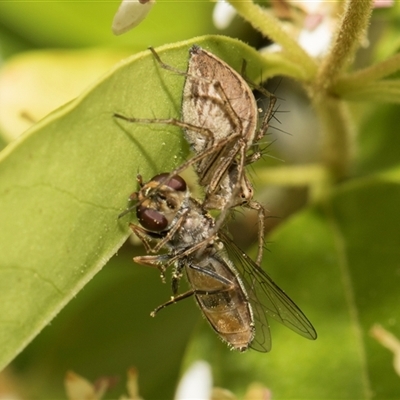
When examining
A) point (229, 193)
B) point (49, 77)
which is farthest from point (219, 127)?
point (49, 77)

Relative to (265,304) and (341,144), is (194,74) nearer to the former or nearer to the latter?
(265,304)

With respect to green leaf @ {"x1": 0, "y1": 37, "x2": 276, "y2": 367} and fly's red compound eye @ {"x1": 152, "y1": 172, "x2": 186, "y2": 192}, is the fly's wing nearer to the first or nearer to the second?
fly's red compound eye @ {"x1": 152, "y1": 172, "x2": 186, "y2": 192}

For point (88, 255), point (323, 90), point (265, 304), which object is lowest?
point (265, 304)

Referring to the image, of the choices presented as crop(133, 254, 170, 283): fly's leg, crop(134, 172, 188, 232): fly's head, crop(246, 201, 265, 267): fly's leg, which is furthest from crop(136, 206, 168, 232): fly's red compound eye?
crop(246, 201, 265, 267): fly's leg

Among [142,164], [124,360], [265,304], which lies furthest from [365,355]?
[124,360]

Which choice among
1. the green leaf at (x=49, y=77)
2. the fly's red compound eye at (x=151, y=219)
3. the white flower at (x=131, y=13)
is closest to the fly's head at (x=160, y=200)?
the fly's red compound eye at (x=151, y=219)

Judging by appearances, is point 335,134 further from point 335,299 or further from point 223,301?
point 223,301

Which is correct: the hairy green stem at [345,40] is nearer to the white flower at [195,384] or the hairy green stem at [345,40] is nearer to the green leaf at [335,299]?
the green leaf at [335,299]

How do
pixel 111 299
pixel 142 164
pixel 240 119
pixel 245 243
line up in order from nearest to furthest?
pixel 142 164
pixel 240 119
pixel 245 243
pixel 111 299
